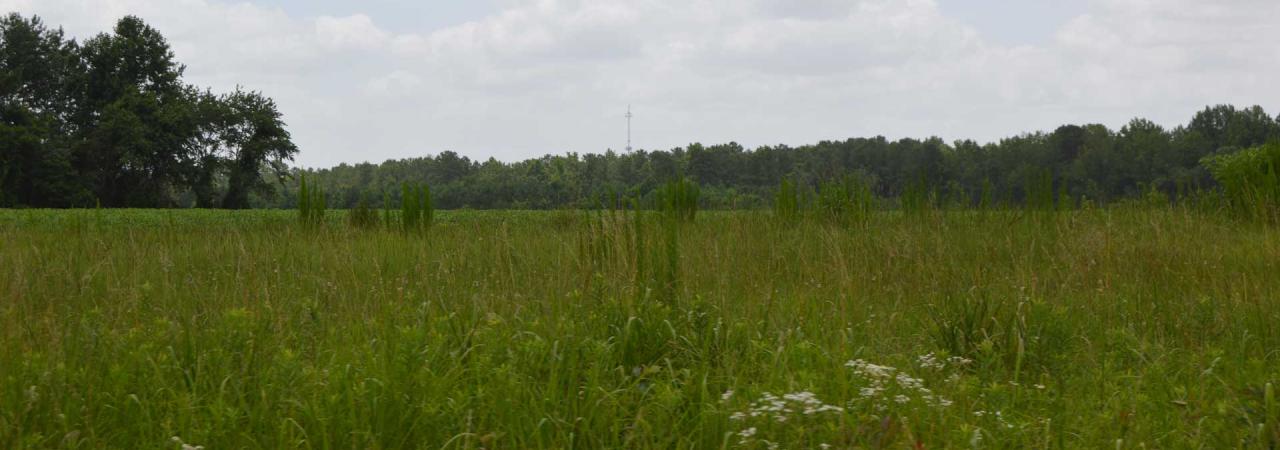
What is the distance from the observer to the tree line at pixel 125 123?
29.0 metres

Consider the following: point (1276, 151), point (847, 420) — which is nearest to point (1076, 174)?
point (1276, 151)

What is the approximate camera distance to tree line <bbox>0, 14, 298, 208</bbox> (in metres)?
29.0

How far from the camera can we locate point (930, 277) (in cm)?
561

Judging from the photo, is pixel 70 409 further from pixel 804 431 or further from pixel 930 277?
pixel 930 277

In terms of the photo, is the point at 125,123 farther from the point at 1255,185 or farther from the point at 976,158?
the point at 976,158

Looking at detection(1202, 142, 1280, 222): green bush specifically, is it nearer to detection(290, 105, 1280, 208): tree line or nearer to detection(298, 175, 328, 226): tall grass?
detection(298, 175, 328, 226): tall grass

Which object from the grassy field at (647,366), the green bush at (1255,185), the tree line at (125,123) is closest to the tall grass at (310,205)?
the grassy field at (647,366)

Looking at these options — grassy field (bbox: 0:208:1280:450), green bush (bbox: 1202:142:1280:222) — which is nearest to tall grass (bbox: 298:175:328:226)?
grassy field (bbox: 0:208:1280:450)

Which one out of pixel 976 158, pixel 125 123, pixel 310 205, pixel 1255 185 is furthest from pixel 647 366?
pixel 976 158

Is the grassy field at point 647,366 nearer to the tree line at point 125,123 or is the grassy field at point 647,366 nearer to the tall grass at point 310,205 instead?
the tall grass at point 310,205

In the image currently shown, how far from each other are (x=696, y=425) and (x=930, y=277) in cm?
346

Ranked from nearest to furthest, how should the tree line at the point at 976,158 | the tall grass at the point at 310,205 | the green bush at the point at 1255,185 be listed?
the green bush at the point at 1255,185 < the tall grass at the point at 310,205 < the tree line at the point at 976,158

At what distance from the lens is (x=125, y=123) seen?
2895 centimetres

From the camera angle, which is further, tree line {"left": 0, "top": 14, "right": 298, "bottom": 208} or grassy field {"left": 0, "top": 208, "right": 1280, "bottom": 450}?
tree line {"left": 0, "top": 14, "right": 298, "bottom": 208}
